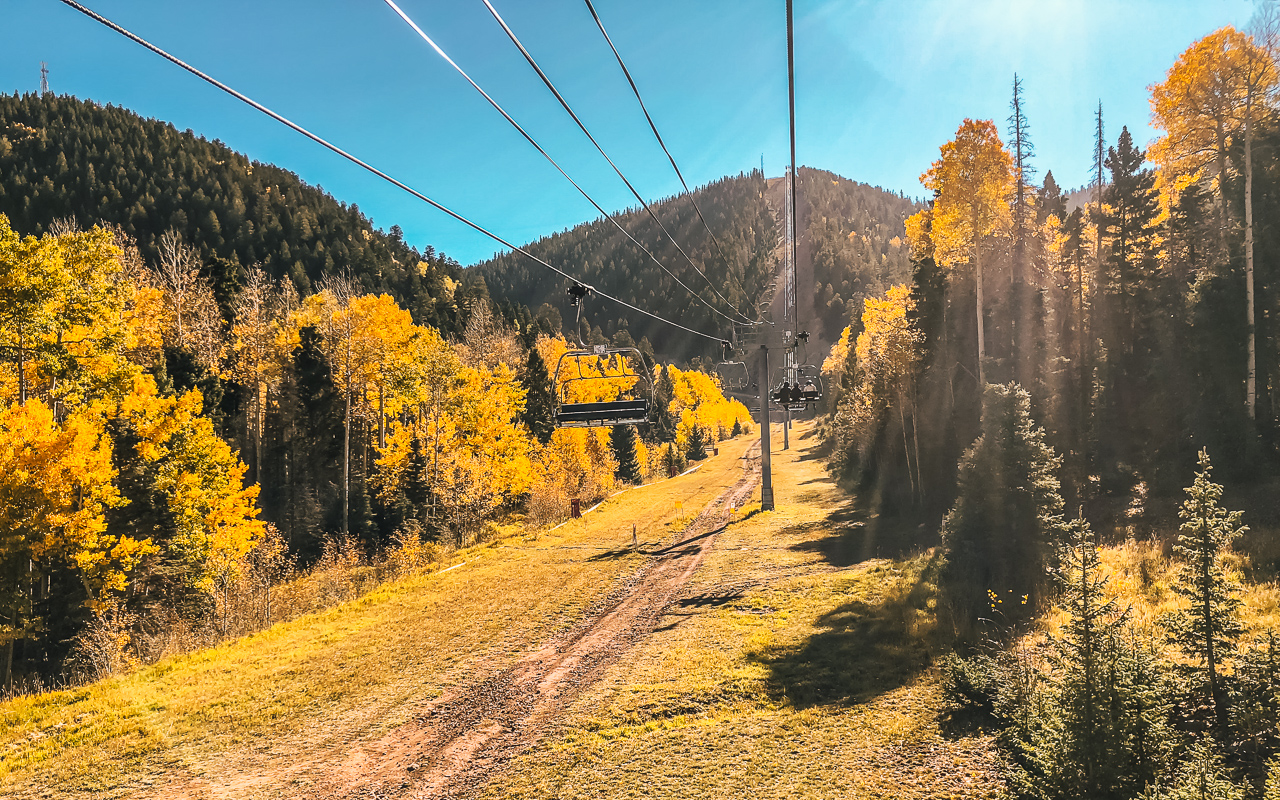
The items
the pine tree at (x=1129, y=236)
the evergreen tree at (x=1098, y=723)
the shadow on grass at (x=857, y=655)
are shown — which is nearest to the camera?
the evergreen tree at (x=1098, y=723)

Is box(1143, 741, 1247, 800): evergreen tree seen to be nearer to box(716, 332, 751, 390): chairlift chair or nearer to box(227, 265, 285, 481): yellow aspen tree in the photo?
box(716, 332, 751, 390): chairlift chair

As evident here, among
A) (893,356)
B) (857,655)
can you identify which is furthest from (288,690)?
(893,356)

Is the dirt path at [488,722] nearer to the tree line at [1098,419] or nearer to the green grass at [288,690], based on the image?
the green grass at [288,690]

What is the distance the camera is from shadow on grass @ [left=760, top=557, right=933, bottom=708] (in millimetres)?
11289

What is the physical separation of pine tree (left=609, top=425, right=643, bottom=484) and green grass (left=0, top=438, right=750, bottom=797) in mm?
30973

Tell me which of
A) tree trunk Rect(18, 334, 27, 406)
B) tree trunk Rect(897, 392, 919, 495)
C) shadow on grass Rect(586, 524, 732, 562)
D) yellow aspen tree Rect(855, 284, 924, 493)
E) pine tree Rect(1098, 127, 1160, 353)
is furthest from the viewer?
yellow aspen tree Rect(855, 284, 924, 493)

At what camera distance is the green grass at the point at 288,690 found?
987cm

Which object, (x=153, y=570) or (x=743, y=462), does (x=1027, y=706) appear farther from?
(x=743, y=462)

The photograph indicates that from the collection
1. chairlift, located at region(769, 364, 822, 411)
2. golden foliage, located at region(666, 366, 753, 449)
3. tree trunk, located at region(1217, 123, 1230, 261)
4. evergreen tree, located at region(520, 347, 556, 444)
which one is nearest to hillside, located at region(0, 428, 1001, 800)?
chairlift, located at region(769, 364, 822, 411)

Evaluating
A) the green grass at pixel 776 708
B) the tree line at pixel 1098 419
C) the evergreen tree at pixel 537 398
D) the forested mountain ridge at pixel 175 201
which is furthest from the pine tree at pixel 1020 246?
the forested mountain ridge at pixel 175 201

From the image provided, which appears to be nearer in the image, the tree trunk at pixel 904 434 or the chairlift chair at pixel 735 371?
the chairlift chair at pixel 735 371

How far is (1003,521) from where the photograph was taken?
49.4 feet

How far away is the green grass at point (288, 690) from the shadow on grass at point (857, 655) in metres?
6.52

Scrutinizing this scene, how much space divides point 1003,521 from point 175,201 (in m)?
145
